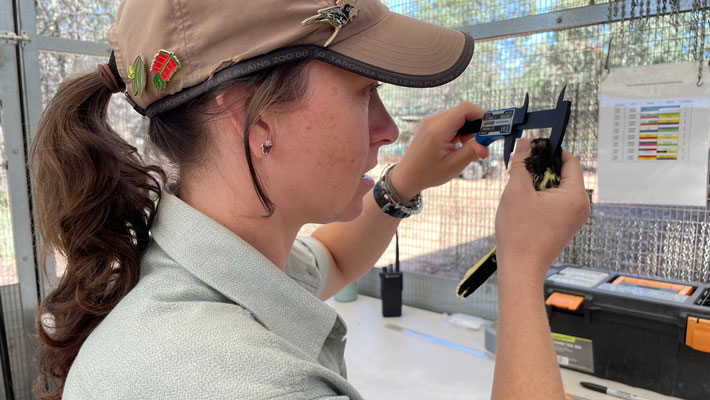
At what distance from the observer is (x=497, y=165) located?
1.22m

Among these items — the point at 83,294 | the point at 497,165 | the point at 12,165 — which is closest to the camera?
the point at 83,294

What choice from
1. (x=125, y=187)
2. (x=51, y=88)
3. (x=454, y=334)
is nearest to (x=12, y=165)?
(x=51, y=88)

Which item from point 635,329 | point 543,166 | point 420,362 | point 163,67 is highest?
point 163,67

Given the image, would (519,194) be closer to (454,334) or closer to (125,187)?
(125,187)

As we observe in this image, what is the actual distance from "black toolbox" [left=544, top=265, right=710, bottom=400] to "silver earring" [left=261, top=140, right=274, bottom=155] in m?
0.73

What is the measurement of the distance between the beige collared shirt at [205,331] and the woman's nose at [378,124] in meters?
0.22

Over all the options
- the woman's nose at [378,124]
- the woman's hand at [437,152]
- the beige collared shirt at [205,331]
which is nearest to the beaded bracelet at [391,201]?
the woman's hand at [437,152]

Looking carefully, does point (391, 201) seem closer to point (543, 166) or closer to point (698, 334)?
point (543, 166)

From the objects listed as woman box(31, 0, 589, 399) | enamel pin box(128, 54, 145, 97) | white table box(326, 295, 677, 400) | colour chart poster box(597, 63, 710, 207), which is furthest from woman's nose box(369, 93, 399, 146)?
colour chart poster box(597, 63, 710, 207)

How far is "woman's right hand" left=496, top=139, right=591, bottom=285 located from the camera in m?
0.51

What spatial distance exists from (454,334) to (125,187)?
0.90 meters

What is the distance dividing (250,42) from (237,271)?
0.22 m

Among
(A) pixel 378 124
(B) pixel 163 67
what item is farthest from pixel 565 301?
(B) pixel 163 67

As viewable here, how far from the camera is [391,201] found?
0.83 m
